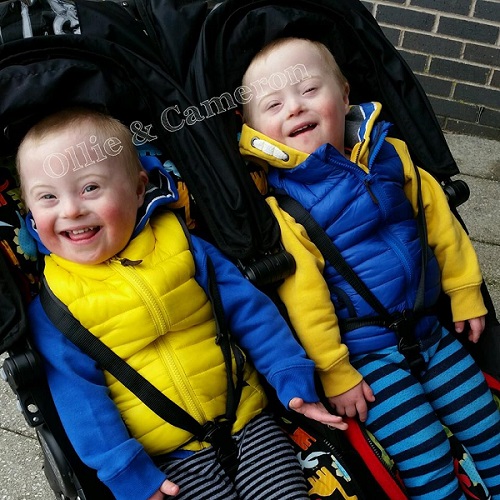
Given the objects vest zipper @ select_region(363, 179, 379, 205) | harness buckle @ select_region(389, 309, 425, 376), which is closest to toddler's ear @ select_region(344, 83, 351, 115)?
vest zipper @ select_region(363, 179, 379, 205)

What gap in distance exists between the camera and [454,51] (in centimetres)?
412

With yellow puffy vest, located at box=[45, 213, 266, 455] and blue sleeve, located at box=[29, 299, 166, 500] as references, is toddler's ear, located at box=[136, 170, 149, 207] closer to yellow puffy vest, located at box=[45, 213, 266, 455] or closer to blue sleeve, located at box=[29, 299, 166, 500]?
yellow puffy vest, located at box=[45, 213, 266, 455]

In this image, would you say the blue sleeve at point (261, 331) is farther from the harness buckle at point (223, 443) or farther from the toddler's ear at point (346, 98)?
the toddler's ear at point (346, 98)

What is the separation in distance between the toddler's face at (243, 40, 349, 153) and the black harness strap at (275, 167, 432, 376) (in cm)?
21

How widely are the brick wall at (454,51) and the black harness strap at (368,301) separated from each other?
261 centimetres

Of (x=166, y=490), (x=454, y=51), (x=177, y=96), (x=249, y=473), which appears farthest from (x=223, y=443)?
(x=454, y=51)

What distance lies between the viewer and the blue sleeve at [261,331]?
170 cm

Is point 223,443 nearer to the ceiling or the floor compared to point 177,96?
nearer to the floor

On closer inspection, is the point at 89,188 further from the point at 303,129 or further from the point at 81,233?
the point at 303,129

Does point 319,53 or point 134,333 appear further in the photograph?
point 319,53

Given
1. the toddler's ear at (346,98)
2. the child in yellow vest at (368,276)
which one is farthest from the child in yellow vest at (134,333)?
the toddler's ear at (346,98)

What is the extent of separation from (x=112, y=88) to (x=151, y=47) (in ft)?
0.82

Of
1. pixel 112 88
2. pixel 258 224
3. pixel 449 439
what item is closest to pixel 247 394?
pixel 258 224

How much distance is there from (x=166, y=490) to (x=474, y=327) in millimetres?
1079
